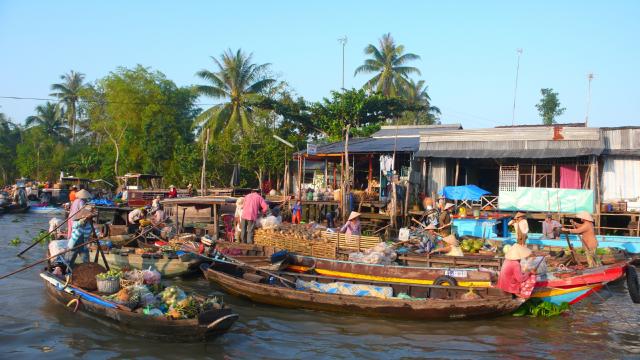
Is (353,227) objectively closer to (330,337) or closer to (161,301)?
(330,337)

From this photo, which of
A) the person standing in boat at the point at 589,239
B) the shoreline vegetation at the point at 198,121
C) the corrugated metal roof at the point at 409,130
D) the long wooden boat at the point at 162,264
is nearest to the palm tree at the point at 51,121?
the shoreline vegetation at the point at 198,121

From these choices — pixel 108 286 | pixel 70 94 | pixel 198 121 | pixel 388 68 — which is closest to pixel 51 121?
pixel 70 94

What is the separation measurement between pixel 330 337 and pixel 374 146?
42.8ft

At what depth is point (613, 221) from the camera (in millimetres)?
19000

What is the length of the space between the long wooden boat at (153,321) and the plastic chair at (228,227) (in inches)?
245

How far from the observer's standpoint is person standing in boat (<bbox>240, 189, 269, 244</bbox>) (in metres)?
13.6

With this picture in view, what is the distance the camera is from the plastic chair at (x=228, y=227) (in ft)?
49.0

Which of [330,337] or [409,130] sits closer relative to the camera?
[330,337]

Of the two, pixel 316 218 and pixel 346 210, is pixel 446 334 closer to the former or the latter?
pixel 346 210

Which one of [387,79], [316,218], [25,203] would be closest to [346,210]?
[316,218]

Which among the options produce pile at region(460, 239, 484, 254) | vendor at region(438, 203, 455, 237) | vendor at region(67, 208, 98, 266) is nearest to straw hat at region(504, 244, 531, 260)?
produce pile at region(460, 239, 484, 254)

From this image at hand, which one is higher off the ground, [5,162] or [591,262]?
[5,162]

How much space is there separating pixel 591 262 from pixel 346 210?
8620mm

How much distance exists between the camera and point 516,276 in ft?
30.1
